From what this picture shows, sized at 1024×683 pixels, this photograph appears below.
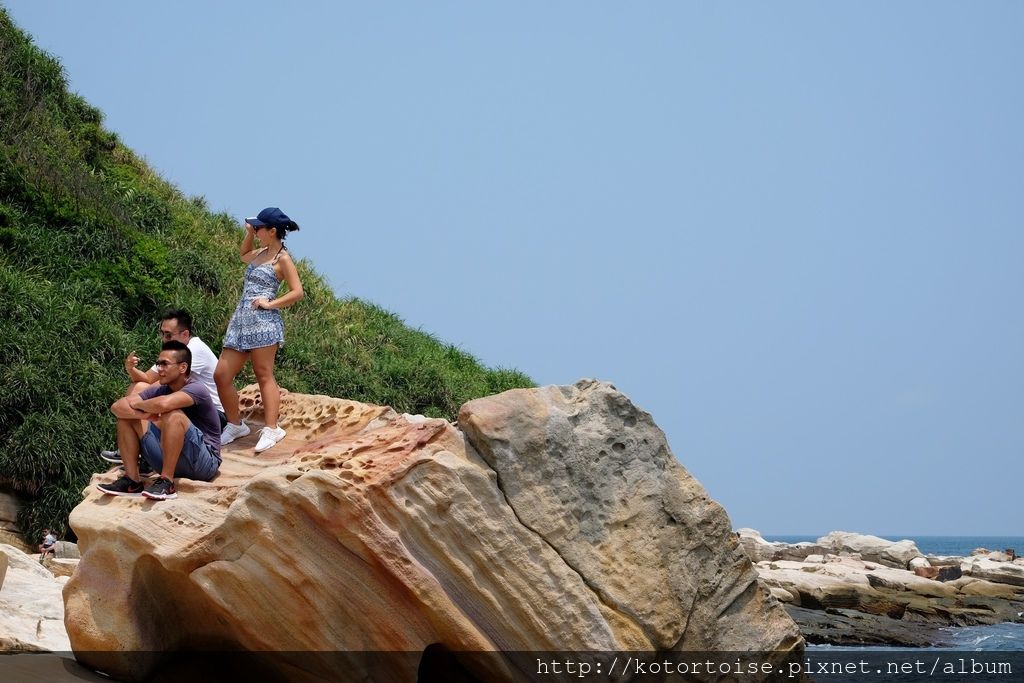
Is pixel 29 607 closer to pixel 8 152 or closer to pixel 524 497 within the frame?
pixel 524 497

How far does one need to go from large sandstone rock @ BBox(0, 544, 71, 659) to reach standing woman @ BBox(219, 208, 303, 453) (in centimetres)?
162

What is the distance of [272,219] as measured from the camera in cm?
814

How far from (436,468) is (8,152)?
13003 millimetres

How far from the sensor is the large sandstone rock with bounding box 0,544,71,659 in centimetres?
728

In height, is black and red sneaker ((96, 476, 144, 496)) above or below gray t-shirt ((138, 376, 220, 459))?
below

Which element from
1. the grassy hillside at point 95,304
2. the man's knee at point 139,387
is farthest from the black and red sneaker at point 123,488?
the grassy hillside at point 95,304

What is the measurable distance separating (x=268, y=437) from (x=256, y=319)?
0.85m

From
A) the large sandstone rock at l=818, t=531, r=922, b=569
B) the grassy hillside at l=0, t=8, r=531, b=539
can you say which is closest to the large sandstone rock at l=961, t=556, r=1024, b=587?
the large sandstone rock at l=818, t=531, r=922, b=569

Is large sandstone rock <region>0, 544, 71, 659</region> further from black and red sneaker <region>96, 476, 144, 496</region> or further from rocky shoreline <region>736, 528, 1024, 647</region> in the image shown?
rocky shoreline <region>736, 528, 1024, 647</region>

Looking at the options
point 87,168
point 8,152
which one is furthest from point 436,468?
point 87,168

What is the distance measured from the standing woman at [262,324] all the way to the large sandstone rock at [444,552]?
98 centimetres

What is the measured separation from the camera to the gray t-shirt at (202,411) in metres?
7.36

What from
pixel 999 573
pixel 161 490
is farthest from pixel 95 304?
pixel 999 573

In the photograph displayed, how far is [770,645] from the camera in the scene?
→ 22.7ft
